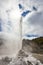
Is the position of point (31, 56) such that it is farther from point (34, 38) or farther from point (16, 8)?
point (16, 8)

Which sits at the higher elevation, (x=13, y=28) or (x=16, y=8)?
(x=16, y=8)

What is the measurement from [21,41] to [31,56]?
210 mm

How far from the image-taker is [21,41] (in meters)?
1.81

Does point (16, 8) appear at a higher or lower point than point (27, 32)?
higher

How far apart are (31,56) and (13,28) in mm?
393

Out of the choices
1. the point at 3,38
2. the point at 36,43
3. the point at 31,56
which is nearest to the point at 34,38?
the point at 36,43

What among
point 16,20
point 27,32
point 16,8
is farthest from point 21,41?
point 16,8

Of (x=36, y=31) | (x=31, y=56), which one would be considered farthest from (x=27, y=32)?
(x=31, y=56)

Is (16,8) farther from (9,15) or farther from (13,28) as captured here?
(13,28)

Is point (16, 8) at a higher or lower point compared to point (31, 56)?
higher

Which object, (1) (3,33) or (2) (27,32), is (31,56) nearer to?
(2) (27,32)

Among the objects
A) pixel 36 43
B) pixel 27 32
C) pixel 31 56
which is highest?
pixel 27 32

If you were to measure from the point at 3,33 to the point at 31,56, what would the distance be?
0.43 m

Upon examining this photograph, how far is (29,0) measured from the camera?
183 cm
